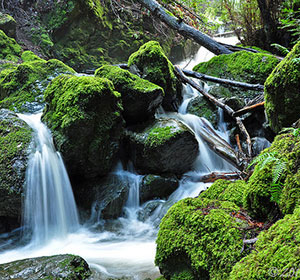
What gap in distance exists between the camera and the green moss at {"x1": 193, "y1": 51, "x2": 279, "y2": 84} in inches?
308

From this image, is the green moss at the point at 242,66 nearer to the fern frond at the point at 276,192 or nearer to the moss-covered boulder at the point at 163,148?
the moss-covered boulder at the point at 163,148

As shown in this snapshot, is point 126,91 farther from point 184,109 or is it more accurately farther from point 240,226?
point 240,226

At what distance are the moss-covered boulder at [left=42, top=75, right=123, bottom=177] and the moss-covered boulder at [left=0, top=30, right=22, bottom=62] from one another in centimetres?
524

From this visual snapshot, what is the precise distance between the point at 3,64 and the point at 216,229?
361 inches

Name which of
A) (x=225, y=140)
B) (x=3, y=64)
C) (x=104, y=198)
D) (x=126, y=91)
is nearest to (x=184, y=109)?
(x=225, y=140)

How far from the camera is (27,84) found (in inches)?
269

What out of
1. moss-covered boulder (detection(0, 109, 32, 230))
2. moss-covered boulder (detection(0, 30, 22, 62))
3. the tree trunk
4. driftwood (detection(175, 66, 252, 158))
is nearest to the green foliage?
driftwood (detection(175, 66, 252, 158))

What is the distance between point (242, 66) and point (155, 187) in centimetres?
538

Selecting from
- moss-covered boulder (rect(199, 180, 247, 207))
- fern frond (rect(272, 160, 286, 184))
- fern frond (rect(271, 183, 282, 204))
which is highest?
fern frond (rect(272, 160, 286, 184))

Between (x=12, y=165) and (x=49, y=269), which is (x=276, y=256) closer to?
(x=49, y=269)

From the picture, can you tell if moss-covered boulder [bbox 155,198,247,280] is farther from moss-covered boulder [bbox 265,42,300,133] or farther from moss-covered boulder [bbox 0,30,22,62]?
moss-covered boulder [bbox 0,30,22,62]

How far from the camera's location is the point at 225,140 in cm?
678

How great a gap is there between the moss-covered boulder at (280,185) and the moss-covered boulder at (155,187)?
3392 millimetres

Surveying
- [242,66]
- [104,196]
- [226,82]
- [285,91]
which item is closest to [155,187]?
[104,196]
